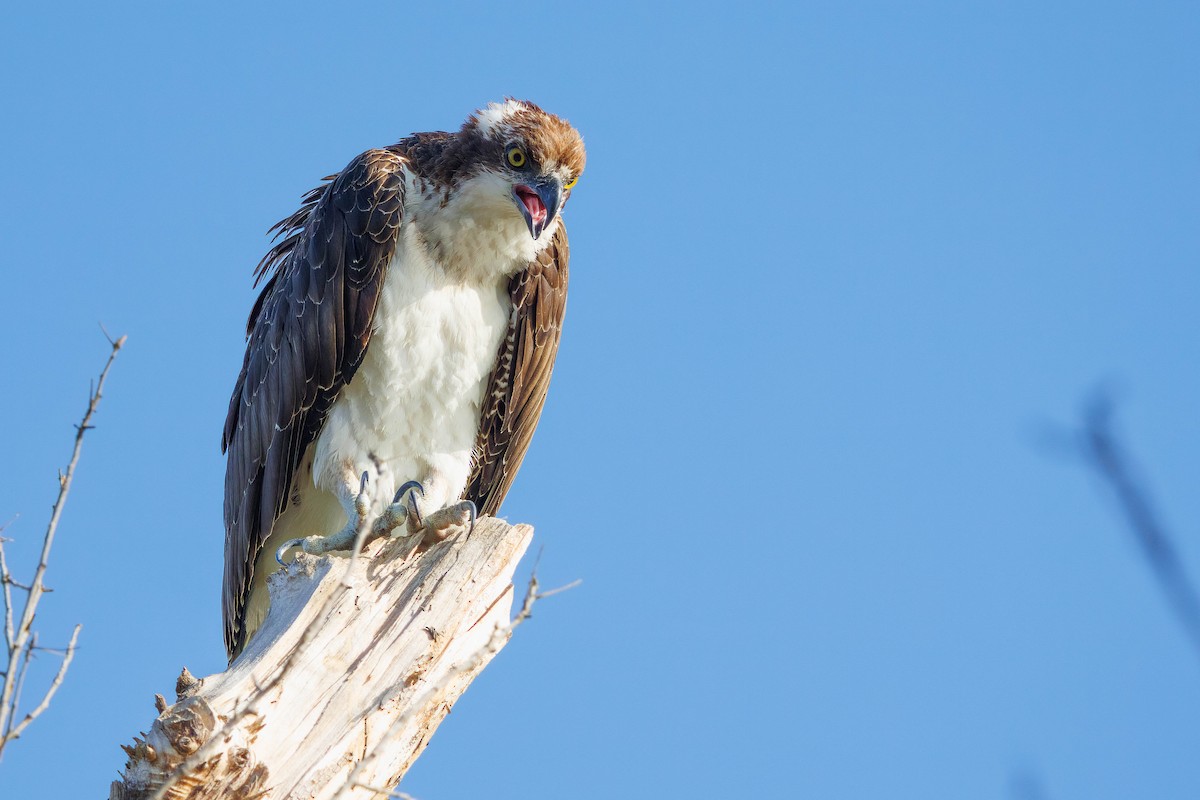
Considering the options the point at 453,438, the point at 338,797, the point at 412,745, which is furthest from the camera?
the point at 453,438

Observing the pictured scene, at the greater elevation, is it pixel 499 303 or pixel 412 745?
pixel 499 303

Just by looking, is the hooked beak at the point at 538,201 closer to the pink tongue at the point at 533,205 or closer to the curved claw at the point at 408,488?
the pink tongue at the point at 533,205

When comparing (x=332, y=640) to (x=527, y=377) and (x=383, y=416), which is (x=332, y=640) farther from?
(x=527, y=377)

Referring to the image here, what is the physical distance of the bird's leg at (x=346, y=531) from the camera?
220 inches

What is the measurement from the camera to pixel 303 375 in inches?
240

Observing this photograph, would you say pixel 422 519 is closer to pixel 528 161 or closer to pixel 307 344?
pixel 307 344

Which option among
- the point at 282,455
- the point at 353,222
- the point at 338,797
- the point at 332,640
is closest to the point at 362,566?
the point at 332,640

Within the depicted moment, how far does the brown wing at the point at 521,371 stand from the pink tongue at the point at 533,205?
447 mm

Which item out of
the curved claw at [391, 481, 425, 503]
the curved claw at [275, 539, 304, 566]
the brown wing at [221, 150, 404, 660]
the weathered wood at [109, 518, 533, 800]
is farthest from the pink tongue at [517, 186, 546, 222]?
the curved claw at [275, 539, 304, 566]

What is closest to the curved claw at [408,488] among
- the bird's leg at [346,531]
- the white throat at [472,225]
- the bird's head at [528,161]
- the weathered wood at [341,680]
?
the bird's leg at [346,531]

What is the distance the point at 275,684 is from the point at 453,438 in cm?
268

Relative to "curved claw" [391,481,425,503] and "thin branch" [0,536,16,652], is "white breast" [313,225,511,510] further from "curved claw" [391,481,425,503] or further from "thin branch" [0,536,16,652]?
"thin branch" [0,536,16,652]

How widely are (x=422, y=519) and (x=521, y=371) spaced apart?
3.90 ft

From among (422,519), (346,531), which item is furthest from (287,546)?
(422,519)
